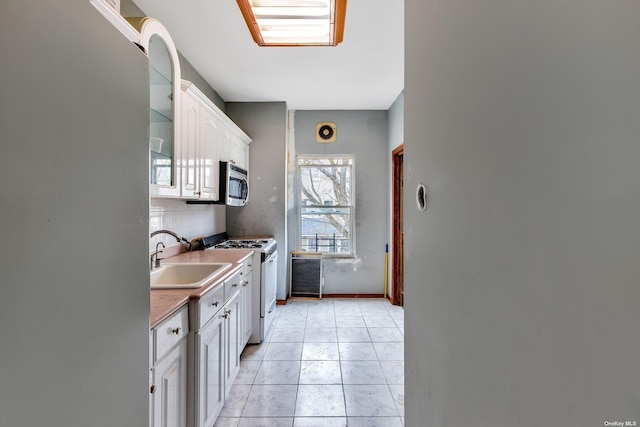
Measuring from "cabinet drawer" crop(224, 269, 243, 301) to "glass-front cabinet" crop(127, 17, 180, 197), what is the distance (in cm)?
69

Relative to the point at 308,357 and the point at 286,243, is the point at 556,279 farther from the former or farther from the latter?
the point at 286,243

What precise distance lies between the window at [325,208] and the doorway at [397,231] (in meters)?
0.64

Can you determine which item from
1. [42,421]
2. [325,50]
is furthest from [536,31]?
[325,50]

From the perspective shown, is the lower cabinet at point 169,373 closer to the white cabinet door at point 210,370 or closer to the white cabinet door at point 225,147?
the white cabinet door at point 210,370

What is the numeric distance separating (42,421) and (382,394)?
2.06 m

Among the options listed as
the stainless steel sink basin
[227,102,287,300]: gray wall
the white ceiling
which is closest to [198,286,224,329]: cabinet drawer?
the stainless steel sink basin

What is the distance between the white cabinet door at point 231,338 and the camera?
1.87 m

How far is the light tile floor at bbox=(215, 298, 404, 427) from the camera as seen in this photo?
1.84 metres

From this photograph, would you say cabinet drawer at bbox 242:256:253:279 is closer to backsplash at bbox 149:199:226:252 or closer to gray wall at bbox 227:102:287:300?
backsplash at bbox 149:199:226:252

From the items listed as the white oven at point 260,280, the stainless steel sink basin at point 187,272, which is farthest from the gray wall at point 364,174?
the stainless steel sink basin at point 187,272

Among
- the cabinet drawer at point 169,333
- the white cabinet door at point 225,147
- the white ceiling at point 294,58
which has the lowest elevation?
the cabinet drawer at point 169,333

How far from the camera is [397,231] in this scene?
3895 mm

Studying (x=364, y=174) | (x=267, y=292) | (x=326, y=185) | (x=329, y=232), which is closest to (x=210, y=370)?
(x=267, y=292)

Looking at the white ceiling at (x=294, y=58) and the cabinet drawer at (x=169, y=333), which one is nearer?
the cabinet drawer at (x=169, y=333)
